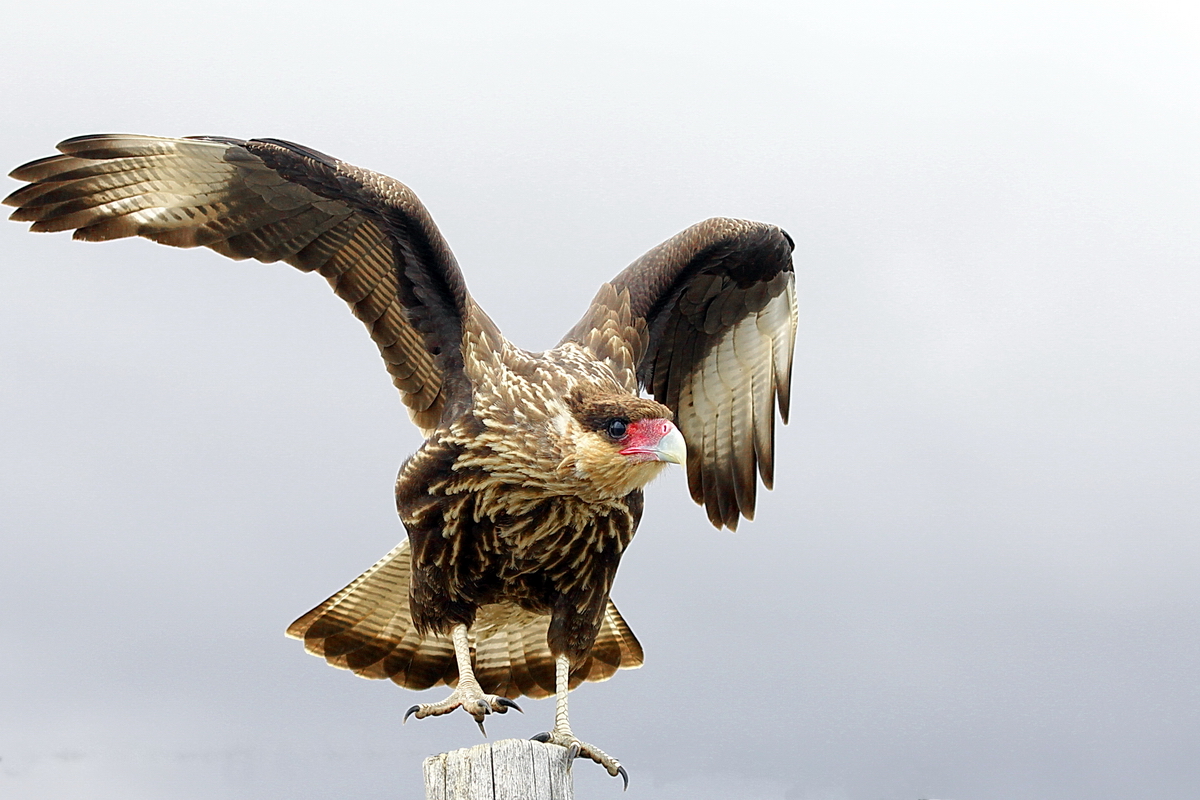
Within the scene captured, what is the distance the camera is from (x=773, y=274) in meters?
6.45

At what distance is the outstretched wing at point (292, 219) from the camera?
527 centimetres

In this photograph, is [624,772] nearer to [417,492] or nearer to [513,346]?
[417,492]

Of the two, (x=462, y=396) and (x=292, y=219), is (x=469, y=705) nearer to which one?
(x=462, y=396)

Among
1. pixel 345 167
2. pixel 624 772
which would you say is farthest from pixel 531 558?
pixel 345 167

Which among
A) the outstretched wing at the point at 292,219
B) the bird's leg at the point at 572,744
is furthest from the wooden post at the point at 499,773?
the outstretched wing at the point at 292,219

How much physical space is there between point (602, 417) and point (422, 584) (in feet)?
3.65

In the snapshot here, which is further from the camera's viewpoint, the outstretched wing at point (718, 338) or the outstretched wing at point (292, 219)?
the outstretched wing at point (718, 338)

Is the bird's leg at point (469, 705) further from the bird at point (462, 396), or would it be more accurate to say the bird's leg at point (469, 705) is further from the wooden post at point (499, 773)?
the wooden post at point (499, 773)

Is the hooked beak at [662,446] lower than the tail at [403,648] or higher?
higher

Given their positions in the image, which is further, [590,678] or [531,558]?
[590,678]

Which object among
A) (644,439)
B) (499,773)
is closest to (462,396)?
(644,439)

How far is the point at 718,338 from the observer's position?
6.72m

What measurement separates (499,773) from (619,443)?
1.25 metres

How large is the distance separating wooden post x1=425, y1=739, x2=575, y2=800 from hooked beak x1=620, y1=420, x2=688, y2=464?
1.06 metres
